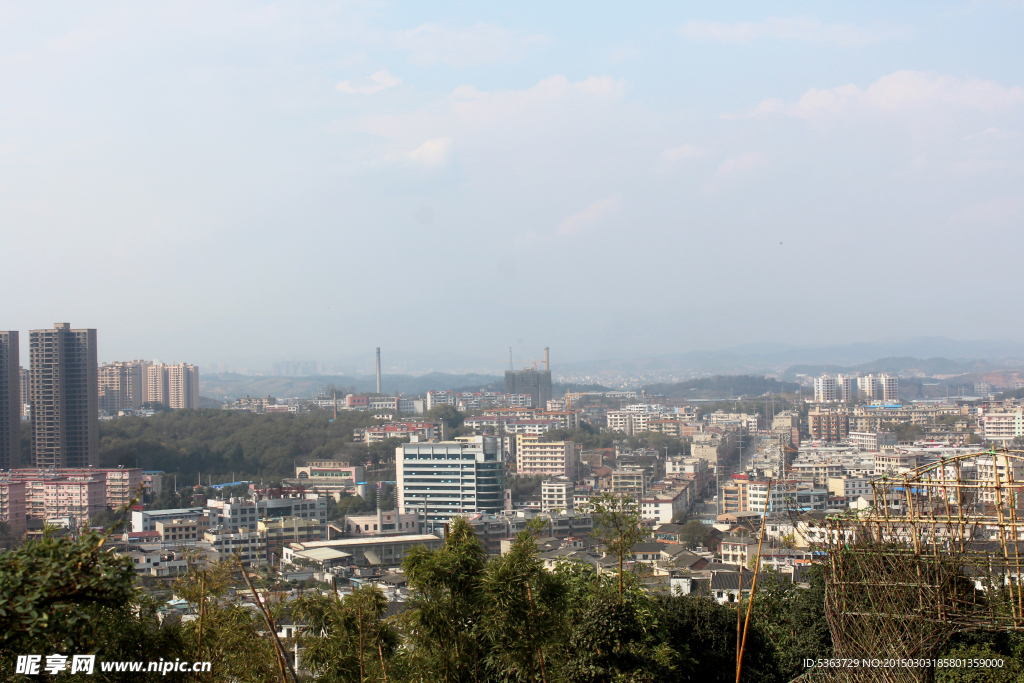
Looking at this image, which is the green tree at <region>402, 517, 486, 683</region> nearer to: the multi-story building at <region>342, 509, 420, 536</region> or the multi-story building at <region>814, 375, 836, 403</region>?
the multi-story building at <region>342, 509, 420, 536</region>

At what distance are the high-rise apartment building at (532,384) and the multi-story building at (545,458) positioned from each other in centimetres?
2026

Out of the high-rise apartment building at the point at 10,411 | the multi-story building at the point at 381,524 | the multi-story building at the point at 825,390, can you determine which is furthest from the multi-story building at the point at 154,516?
the multi-story building at the point at 825,390

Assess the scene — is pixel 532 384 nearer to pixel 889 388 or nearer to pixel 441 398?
pixel 441 398

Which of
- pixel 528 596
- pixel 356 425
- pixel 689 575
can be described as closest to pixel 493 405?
pixel 356 425

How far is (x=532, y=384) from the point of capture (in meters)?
45.4

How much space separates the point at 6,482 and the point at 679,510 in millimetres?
13407

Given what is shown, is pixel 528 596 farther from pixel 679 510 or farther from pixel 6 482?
pixel 6 482

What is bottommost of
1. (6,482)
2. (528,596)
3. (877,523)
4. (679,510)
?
(679,510)

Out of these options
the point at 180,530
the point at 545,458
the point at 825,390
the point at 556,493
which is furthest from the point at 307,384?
the point at 180,530

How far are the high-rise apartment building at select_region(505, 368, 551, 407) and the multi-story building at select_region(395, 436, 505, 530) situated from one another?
2495 cm

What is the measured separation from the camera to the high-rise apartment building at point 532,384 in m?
44.9

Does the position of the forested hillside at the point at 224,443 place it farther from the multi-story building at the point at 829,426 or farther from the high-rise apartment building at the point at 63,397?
the multi-story building at the point at 829,426

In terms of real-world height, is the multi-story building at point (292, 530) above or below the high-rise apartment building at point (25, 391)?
below

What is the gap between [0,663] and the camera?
1846mm
